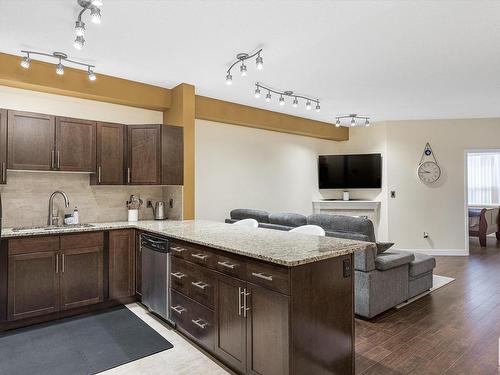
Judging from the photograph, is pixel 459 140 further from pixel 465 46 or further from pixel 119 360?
pixel 119 360

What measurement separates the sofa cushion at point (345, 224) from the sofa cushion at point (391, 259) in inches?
9.4

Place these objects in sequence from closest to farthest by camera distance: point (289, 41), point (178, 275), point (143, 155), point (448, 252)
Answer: point (178, 275) < point (289, 41) < point (143, 155) < point (448, 252)

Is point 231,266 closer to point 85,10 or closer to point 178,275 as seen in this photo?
point 178,275

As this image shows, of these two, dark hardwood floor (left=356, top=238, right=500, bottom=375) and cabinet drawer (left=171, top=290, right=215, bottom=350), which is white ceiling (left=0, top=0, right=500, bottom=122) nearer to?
cabinet drawer (left=171, top=290, right=215, bottom=350)

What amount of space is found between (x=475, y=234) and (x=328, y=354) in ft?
24.8

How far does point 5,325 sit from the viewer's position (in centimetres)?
296

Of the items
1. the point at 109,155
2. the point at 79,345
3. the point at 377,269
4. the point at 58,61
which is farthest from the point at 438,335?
the point at 58,61

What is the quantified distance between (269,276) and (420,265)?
2685mm

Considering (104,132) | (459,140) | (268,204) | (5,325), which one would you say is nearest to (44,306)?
(5,325)

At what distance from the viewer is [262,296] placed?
1972 millimetres

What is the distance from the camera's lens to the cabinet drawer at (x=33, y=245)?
9.69ft

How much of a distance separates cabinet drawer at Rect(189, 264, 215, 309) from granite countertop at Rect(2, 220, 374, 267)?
0.24m

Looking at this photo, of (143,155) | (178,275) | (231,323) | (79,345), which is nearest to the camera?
(231,323)

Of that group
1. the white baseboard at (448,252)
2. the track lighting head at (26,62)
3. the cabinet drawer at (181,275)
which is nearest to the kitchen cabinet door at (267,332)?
the cabinet drawer at (181,275)
